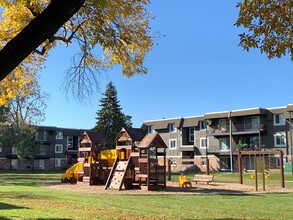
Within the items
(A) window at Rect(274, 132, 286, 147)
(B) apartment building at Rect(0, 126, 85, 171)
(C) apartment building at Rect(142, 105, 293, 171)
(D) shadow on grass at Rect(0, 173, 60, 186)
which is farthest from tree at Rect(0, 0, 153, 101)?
(B) apartment building at Rect(0, 126, 85, 171)

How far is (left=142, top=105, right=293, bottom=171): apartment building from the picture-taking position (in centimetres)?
5547

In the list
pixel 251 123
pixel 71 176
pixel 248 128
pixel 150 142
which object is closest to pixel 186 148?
pixel 248 128

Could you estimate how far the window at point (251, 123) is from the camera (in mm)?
57775

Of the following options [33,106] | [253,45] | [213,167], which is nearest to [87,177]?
[253,45]

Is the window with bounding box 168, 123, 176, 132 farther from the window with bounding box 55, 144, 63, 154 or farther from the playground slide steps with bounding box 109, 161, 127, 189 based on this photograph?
the playground slide steps with bounding box 109, 161, 127, 189

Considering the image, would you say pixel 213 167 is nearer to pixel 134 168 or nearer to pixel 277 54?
pixel 134 168

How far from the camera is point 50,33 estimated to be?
5812mm

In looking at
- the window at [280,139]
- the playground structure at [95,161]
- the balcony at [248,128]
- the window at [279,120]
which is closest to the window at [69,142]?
the balcony at [248,128]

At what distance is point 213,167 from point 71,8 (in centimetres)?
6011

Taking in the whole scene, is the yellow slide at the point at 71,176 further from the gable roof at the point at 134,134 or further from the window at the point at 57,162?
the window at the point at 57,162

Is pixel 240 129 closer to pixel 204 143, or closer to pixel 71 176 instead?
pixel 204 143

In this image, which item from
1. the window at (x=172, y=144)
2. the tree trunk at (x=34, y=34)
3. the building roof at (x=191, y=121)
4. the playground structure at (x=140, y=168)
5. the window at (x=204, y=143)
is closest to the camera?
the tree trunk at (x=34, y=34)

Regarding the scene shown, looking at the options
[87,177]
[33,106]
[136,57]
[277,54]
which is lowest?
[87,177]

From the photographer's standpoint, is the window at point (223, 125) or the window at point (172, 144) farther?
the window at point (172, 144)
